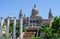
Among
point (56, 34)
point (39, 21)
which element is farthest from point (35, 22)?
point (56, 34)

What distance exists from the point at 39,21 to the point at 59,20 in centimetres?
7194

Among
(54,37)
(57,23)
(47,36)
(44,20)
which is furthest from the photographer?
(44,20)

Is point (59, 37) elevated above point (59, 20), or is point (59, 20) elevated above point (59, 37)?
point (59, 20)

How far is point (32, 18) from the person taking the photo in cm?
11288

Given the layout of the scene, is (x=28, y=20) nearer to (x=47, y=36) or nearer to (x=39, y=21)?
(x=39, y=21)

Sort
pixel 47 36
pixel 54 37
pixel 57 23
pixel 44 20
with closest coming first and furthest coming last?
pixel 57 23, pixel 54 37, pixel 47 36, pixel 44 20

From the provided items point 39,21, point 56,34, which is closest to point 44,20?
point 39,21

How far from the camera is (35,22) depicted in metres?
113

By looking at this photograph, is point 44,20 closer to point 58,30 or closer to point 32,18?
point 32,18

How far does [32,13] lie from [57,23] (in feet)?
242

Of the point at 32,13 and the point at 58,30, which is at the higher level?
the point at 32,13

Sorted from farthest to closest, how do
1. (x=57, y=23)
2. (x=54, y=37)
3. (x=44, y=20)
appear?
1. (x=44, y=20)
2. (x=54, y=37)
3. (x=57, y=23)

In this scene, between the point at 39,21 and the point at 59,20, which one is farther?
the point at 39,21

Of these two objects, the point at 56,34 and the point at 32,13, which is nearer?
the point at 56,34
